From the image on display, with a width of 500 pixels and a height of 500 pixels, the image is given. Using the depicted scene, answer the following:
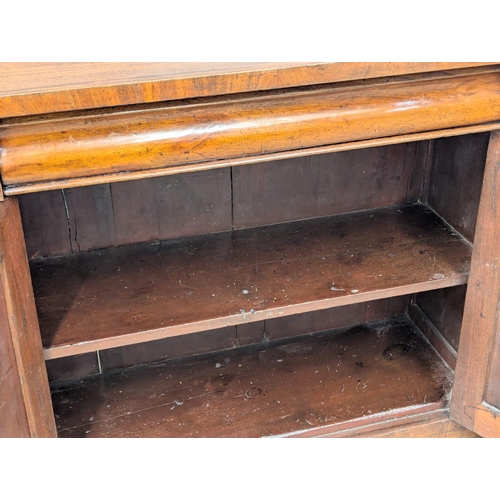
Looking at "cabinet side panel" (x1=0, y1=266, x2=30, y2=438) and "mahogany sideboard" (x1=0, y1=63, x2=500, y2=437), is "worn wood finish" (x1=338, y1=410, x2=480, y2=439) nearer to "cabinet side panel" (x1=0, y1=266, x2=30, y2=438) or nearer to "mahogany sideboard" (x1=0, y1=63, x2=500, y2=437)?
"mahogany sideboard" (x1=0, y1=63, x2=500, y2=437)

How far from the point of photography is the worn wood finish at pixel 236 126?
1077 mm

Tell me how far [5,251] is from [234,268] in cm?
55

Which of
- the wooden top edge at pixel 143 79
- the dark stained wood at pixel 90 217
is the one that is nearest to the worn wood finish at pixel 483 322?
the wooden top edge at pixel 143 79

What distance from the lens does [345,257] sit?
1.58m

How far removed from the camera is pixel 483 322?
1.48 meters

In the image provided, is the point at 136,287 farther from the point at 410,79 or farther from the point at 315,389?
the point at 410,79

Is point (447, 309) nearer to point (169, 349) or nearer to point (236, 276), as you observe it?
point (236, 276)

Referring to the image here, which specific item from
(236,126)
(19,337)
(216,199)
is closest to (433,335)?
(216,199)

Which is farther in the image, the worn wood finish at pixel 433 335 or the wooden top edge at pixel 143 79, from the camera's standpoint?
the worn wood finish at pixel 433 335

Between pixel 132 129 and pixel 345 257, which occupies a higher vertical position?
pixel 132 129

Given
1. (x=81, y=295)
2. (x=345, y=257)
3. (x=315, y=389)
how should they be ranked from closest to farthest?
(x=81, y=295) < (x=345, y=257) < (x=315, y=389)

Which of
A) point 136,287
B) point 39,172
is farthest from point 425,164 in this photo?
point 39,172

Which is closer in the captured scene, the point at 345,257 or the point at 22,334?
the point at 22,334

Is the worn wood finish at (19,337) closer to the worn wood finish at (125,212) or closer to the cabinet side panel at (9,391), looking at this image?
the cabinet side panel at (9,391)
